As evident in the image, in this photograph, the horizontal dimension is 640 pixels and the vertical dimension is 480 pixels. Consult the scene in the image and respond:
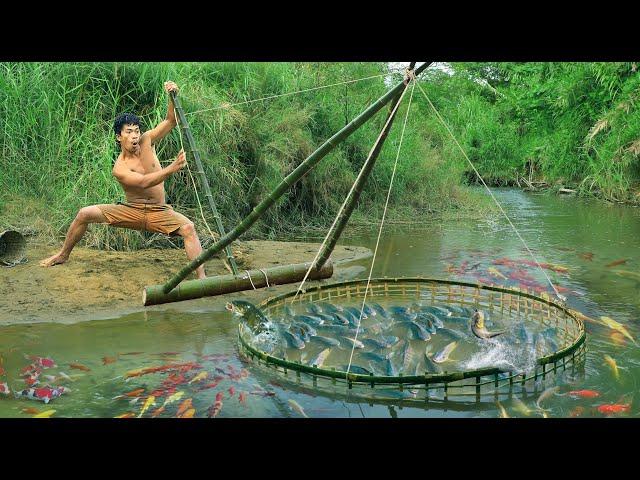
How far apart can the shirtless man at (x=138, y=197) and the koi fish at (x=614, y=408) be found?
3.59 metres

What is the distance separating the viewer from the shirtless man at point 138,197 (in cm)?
634

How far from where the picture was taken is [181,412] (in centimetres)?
401

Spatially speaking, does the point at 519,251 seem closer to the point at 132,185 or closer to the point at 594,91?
the point at 132,185

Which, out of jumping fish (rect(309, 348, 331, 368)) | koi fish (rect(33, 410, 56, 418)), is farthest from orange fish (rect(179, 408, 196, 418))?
jumping fish (rect(309, 348, 331, 368))

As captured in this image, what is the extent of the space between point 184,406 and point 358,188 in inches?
86.2

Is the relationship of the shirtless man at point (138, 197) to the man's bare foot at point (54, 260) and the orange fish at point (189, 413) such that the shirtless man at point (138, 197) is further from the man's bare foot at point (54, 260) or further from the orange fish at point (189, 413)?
the orange fish at point (189, 413)

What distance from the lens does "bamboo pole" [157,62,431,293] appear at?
15.7ft

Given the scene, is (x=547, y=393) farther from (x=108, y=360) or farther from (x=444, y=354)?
(x=108, y=360)

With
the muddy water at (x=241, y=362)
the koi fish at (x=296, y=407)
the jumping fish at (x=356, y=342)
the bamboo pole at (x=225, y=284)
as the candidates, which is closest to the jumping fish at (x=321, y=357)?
the jumping fish at (x=356, y=342)

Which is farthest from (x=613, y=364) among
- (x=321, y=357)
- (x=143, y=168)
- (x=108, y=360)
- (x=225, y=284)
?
(x=143, y=168)

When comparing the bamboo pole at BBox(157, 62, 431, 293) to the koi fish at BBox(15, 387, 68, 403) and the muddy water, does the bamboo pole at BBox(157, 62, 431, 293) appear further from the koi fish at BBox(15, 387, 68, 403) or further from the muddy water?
the koi fish at BBox(15, 387, 68, 403)

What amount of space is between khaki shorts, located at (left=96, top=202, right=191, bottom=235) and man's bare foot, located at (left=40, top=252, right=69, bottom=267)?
0.70m

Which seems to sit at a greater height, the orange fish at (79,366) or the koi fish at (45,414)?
the koi fish at (45,414)

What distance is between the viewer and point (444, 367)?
4715mm
